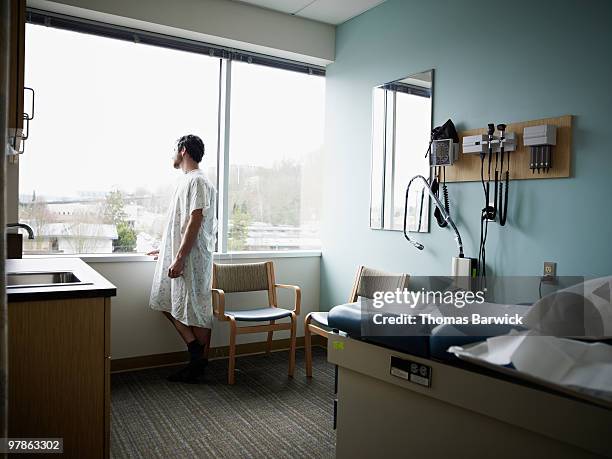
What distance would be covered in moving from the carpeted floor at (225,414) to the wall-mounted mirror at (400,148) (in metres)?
1.26

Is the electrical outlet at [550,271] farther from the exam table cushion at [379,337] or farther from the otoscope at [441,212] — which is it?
the exam table cushion at [379,337]

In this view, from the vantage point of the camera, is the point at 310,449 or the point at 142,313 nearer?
the point at 310,449

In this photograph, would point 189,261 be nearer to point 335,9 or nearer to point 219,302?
point 219,302

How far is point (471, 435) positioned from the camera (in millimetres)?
1293

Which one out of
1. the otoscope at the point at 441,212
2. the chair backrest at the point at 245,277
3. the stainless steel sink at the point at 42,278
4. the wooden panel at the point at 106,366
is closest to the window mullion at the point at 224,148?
the chair backrest at the point at 245,277

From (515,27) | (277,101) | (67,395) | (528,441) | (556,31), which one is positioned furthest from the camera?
(277,101)

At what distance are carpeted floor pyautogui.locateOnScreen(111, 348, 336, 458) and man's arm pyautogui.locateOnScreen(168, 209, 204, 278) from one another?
30.0 inches

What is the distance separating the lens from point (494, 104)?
306 centimetres

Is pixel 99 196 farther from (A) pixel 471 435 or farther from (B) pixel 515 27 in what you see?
(A) pixel 471 435

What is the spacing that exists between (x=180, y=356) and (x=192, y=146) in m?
1.59

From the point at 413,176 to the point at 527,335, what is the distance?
2.51 meters

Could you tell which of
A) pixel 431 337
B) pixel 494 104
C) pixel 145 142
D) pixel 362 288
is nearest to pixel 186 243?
pixel 145 142

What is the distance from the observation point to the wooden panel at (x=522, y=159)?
8.82ft

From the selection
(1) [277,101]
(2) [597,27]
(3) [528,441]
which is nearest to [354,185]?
(1) [277,101]
